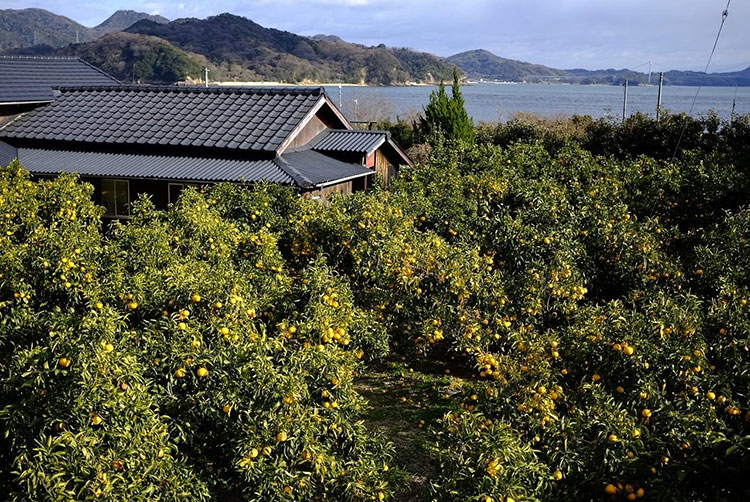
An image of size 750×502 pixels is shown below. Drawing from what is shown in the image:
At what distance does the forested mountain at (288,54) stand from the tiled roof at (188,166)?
66.8 metres

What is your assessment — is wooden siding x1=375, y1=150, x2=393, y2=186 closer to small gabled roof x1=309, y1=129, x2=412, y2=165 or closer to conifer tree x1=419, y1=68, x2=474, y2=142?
small gabled roof x1=309, y1=129, x2=412, y2=165

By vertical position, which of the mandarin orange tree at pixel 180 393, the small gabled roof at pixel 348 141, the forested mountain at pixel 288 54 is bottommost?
the mandarin orange tree at pixel 180 393

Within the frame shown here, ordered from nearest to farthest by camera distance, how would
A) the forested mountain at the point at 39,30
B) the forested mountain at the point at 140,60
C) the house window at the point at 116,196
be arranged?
the house window at the point at 116,196 < the forested mountain at the point at 140,60 < the forested mountain at the point at 39,30

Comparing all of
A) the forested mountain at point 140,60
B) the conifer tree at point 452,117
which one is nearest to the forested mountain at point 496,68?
the forested mountain at point 140,60

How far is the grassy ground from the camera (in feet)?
19.8

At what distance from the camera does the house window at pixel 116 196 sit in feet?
52.1

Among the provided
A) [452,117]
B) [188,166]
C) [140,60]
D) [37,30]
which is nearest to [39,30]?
[37,30]

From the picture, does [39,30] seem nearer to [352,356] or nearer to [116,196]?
[116,196]

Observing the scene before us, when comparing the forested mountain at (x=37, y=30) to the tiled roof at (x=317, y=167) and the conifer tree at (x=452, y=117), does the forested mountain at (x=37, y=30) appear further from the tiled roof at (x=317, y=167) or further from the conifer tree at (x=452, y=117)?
the tiled roof at (x=317, y=167)

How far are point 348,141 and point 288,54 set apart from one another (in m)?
76.1

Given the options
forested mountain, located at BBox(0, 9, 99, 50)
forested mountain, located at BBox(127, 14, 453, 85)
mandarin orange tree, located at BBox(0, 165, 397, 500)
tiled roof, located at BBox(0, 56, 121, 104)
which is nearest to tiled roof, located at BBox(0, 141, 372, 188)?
tiled roof, located at BBox(0, 56, 121, 104)

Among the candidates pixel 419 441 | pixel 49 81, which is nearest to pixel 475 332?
pixel 419 441

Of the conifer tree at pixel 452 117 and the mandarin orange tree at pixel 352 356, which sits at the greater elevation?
the conifer tree at pixel 452 117

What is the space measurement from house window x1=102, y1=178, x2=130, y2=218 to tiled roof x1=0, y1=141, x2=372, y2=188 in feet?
1.40
